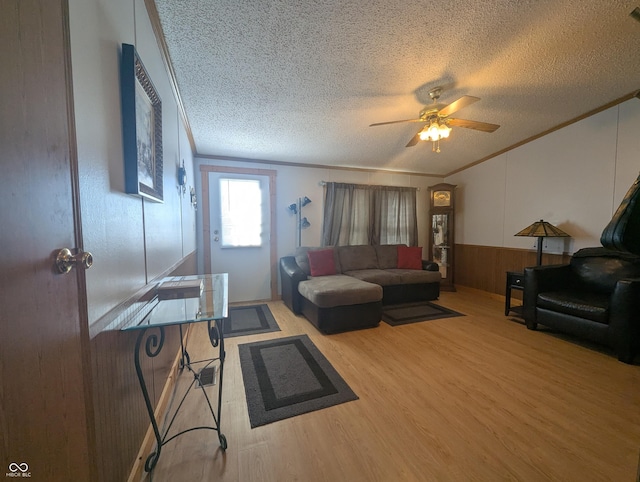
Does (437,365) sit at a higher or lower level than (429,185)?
lower

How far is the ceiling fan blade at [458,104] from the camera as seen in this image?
199 cm

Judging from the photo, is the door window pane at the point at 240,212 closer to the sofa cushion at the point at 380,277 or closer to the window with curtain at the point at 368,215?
the window with curtain at the point at 368,215

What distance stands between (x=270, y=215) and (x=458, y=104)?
2.88 m

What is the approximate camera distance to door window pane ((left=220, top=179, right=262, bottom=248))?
378 cm

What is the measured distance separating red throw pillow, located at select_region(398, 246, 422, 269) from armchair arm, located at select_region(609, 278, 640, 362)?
2.29 metres

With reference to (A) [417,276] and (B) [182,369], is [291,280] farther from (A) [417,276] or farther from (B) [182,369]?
(A) [417,276]

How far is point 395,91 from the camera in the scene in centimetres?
239

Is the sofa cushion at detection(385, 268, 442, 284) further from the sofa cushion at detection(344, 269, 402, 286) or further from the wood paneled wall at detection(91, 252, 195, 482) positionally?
the wood paneled wall at detection(91, 252, 195, 482)

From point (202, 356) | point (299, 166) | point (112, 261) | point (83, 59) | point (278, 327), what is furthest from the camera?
Answer: point (299, 166)

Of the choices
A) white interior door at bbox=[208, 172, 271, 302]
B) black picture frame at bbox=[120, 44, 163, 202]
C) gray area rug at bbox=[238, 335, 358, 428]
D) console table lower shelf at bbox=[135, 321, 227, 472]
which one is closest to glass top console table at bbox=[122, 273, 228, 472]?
console table lower shelf at bbox=[135, 321, 227, 472]

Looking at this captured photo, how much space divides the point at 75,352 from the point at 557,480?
2.07 metres

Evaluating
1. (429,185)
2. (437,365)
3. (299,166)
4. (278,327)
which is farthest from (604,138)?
(278,327)

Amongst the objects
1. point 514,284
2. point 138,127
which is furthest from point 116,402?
point 514,284

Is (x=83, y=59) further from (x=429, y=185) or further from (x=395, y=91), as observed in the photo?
(x=429, y=185)
